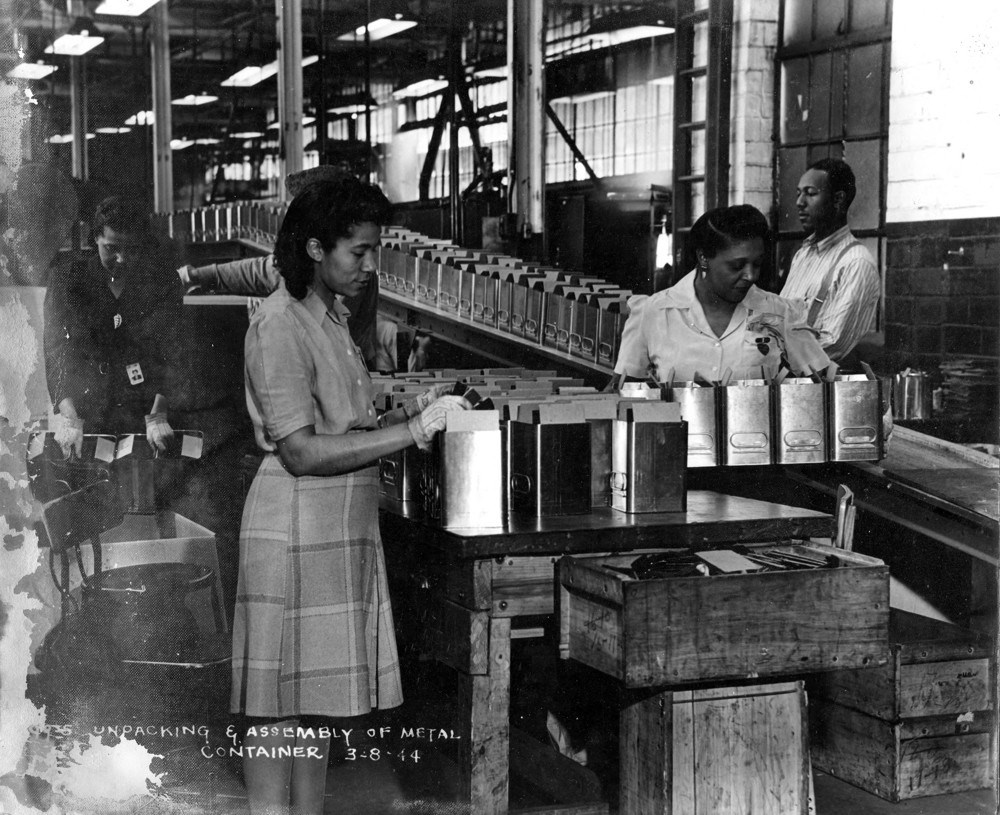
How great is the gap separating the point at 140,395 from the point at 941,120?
3096 millimetres

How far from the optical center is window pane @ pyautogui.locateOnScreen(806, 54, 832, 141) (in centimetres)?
523

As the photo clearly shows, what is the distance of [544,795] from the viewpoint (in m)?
3.04

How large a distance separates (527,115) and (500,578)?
3516 millimetres

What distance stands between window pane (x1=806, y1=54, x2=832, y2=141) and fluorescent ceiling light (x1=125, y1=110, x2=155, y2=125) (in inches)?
117

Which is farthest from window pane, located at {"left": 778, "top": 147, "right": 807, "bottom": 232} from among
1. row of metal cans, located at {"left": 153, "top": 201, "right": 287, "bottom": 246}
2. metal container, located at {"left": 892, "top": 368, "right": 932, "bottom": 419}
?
row of metal cans, located at {"left": 153, "top": 201, "right": 287, "bottom": 246}

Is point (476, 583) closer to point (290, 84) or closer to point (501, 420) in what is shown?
point (501, 420)

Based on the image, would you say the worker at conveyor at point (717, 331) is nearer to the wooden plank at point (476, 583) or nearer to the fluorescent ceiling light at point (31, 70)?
the wooden plank at point (476, 583)

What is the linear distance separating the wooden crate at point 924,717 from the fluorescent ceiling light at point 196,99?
390 centimetres

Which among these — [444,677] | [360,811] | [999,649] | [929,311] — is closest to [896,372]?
[929,311]

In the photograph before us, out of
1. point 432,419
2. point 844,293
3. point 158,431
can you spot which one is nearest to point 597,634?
point 432,419

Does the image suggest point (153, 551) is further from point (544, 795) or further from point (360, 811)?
point (544, 795)

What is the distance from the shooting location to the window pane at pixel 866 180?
16.2 feet

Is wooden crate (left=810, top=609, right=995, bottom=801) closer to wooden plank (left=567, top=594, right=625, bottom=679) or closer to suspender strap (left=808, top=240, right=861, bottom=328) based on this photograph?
wooden plank (left=567, top=594, right=625, bottom=679)

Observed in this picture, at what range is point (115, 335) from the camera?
3.66 meters
